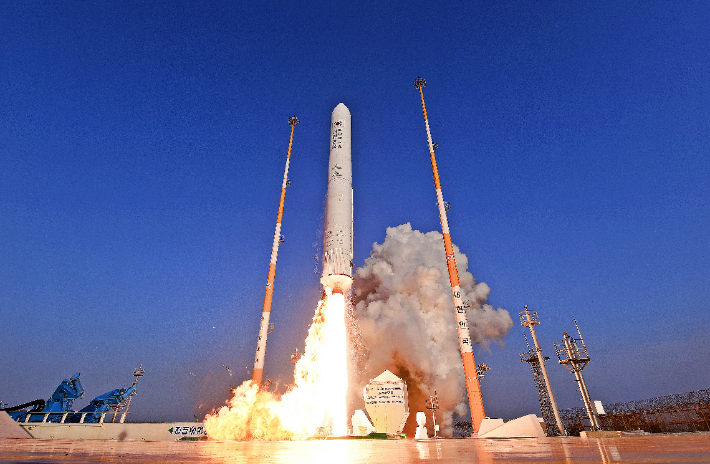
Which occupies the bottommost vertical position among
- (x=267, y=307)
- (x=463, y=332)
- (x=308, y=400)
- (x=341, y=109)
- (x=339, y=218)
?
(x=308, y=400)

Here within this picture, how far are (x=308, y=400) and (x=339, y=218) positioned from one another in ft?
39.2

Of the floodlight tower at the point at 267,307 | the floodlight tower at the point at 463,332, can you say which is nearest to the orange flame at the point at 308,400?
the floodlight tower at the point at 267,307

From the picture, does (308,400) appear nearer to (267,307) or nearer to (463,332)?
(267,307)

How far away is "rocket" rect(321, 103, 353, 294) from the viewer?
2341 cm

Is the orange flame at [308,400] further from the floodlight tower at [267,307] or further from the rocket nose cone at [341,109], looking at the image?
the rocket nose cone at [341,109]

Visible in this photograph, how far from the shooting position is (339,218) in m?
24.9

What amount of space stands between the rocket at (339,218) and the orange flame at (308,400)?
1510 mm

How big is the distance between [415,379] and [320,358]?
16927 millimetres

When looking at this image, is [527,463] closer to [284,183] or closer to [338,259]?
[338,259]

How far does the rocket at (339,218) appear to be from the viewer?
922 inches

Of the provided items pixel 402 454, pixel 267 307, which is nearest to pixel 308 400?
pixel 267 307

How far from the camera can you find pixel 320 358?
24.0 metres

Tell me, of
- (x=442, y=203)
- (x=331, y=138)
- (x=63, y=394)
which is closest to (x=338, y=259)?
(x=442, y=203)

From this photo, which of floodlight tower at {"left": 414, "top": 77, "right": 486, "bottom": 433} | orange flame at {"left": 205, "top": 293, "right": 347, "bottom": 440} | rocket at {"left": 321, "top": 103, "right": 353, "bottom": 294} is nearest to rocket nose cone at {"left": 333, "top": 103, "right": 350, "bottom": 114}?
rocket at {"left": 321, "top": 103, "right": 353, "bottom": 294}
